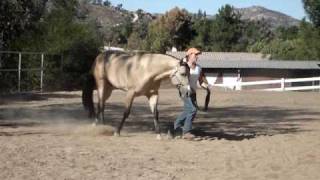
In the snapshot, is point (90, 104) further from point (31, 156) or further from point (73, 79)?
point (73, 79)

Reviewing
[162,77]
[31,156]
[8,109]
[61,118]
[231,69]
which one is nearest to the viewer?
[31,156]

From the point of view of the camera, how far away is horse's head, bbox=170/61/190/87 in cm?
1065

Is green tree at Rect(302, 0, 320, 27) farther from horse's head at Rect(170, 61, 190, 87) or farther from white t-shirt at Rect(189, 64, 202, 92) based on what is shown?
horse's head at Rect(170, 61, 190, 87)

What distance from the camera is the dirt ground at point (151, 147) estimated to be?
7.83m

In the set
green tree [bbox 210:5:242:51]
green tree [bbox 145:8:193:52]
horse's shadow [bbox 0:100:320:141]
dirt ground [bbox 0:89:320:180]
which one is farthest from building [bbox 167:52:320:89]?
dirt ground [bbox 0:89:320:180]

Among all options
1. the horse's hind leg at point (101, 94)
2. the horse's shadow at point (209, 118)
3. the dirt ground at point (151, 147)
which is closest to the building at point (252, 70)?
the horse's shadow at point (209, 118)

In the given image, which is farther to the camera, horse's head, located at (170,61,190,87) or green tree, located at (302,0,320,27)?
green tree, located at (302,0,320,27)

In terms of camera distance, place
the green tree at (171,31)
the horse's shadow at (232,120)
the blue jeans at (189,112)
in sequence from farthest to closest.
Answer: the green tree at (171,31), the horse's shadow at (232,120), the blue jeans at (189,112)

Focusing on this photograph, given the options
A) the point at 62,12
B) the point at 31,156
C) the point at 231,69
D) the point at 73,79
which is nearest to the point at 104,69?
the point at 31,156

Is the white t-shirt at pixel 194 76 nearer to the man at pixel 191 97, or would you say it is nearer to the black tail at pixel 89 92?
the man at pixel 191 97

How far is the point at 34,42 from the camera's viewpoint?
97.8ft

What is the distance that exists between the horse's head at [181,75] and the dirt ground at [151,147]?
3.41ft

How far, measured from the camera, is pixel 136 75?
11.4m

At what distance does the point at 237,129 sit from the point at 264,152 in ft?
12.8
